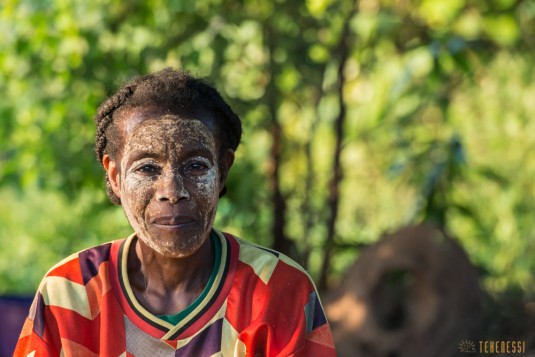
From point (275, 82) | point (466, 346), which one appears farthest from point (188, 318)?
point (275, 82)

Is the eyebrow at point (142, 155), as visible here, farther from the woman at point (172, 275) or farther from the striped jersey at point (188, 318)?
the striped jersey at point (188, 318)

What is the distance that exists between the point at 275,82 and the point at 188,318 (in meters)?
2.44

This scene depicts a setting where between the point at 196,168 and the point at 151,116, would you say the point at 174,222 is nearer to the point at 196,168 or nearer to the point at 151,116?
the point at 196,168

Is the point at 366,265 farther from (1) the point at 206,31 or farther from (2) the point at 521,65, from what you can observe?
(2) the point at 521,65

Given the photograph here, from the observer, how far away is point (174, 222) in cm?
230

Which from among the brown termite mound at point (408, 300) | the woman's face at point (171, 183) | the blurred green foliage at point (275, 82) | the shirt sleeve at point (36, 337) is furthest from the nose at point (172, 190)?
the brown termite mound at point (408, 300)

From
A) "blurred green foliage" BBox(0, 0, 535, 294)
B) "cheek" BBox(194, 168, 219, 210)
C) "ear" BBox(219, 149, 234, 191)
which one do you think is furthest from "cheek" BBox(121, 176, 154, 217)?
"blurred green foliage" BBox(0, 0, 535, 294)

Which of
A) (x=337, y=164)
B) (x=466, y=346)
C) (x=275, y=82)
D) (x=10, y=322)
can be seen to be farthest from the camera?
(x=337, y=164)

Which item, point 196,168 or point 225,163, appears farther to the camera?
point 225,163

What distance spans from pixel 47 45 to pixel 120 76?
346 mm

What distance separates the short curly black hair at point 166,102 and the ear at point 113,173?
0.06 feet

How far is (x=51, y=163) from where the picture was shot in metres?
4.41

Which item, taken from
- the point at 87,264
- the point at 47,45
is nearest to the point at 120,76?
the point at 47,45

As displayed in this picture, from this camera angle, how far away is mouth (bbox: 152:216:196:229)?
7.55 feet
